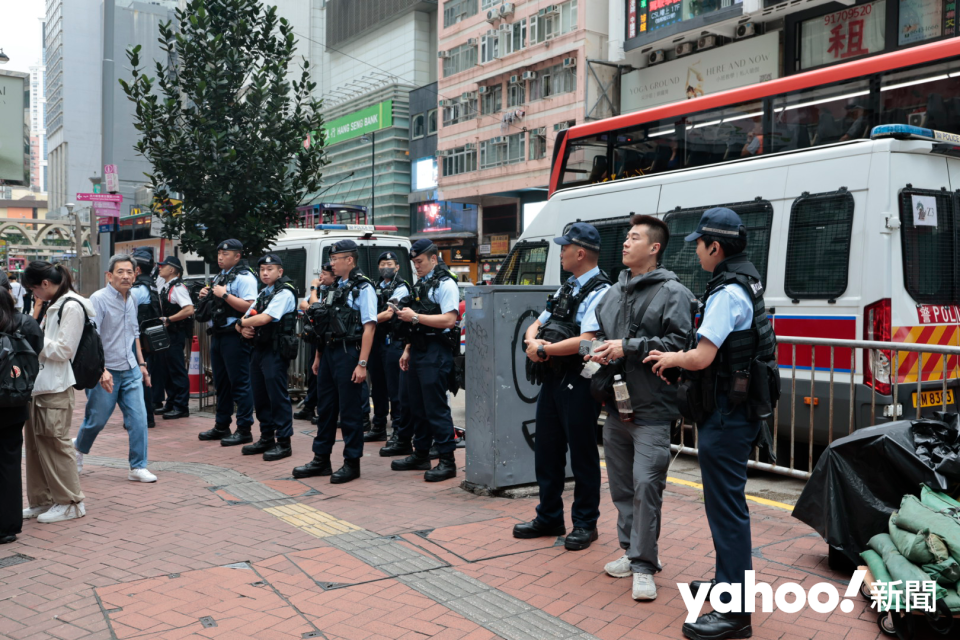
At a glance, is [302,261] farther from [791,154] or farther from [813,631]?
[813,631]

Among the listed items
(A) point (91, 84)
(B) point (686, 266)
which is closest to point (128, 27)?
(A) point (91, 84)

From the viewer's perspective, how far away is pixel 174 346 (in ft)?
32.8

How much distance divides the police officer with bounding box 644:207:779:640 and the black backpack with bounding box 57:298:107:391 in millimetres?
4035

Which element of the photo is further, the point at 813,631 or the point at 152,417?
the point at 152,417

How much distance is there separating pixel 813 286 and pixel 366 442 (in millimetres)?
4573

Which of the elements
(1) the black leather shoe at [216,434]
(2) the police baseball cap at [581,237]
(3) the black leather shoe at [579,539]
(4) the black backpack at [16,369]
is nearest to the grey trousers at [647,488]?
(3) the black leather shoe at [579,539]

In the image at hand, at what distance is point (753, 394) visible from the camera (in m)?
3.45

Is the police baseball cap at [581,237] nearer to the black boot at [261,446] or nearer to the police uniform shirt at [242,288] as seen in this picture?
the black boot at [261,446]

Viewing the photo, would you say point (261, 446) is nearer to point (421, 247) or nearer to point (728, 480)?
point (421, 247)

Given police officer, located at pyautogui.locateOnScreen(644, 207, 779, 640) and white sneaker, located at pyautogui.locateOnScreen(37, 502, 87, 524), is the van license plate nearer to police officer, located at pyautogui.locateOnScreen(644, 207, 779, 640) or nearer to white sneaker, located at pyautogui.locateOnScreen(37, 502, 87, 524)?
police officer, located at pyautogui.locateOnScreen(644, 207, 779, 640)

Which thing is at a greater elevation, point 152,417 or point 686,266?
point 686,266

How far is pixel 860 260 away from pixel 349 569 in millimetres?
4880

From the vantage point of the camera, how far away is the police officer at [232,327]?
8.10 metres

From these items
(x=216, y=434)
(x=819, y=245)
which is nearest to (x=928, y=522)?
(x=819, y=245)
